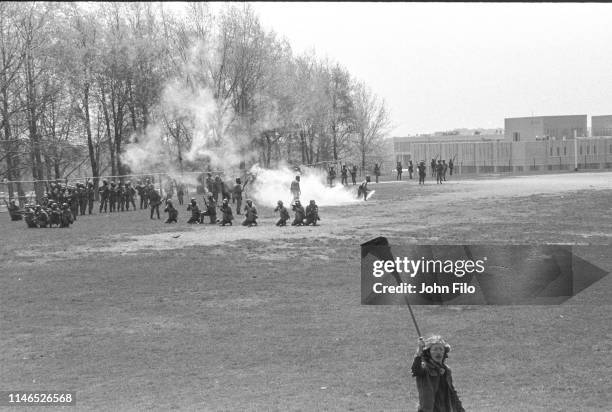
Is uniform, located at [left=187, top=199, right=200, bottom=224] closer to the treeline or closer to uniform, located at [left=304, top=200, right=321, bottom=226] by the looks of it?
uniform, located at [left=304, top=200, right=321, bottom=226]

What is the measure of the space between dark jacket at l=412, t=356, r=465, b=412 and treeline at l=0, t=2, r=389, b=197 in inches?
1212

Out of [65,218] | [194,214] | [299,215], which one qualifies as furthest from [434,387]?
[65,218]

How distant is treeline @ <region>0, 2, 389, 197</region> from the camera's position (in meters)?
36.3

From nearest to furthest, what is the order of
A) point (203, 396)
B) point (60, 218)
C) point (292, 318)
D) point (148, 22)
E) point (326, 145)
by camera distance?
point (203, 396) → point (292, 318) → point (60, 218) → point (148, 22) → point (326, 145)

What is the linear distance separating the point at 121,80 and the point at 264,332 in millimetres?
36445

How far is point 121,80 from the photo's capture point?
146ft

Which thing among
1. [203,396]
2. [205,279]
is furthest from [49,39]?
[203,396]

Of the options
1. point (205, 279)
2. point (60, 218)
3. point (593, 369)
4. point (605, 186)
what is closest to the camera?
point (593, 369)

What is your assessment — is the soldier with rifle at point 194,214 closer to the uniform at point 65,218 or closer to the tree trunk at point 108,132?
the uniform at point 65,218

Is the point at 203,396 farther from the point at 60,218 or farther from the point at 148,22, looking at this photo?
the point at 148,22

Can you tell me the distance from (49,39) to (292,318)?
30.5 meters

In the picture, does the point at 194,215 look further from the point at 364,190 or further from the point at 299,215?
the point at 364,190

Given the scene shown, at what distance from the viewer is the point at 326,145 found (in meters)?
66.1

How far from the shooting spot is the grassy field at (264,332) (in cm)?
850
